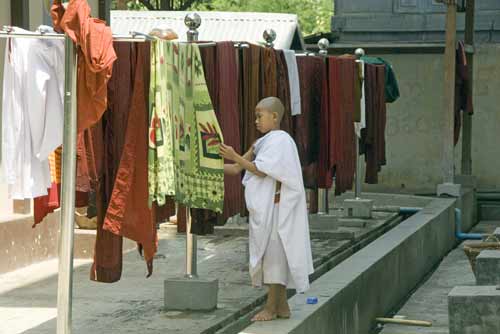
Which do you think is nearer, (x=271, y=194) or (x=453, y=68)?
(x=271, y=194)

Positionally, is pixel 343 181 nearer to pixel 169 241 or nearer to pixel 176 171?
pixel 169 241

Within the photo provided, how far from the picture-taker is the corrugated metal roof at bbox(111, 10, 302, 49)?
72.6 feet

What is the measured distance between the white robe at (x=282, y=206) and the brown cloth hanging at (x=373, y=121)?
6.94 m

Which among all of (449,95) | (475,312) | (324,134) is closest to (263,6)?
(449,95)

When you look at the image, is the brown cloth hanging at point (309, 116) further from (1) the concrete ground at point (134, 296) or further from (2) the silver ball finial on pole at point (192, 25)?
(2) the silver ball finial on pole at point (192, 25)

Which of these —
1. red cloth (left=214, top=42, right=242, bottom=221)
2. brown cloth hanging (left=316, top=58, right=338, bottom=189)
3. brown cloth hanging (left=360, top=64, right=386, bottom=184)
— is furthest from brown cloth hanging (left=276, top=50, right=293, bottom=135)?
brown cloth hanging (left=360, top=64, right=386, bottom=184)

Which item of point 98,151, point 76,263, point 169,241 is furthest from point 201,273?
point 98,151

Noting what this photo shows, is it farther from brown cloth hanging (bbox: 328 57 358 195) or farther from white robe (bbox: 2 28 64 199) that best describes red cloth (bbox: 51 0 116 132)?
brown cloth hanging (bbox: 328 57 358 195)

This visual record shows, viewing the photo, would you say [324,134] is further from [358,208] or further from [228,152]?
[228,152]

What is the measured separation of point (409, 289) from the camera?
44.4 ft

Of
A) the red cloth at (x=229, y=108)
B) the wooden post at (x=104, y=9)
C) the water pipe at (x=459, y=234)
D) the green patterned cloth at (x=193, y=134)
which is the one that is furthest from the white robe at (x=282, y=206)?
the water pipe at (x=459, y=234)

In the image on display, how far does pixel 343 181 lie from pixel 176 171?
17.9ft

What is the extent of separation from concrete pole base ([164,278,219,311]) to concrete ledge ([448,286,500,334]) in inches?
62.0

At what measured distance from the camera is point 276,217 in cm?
805
